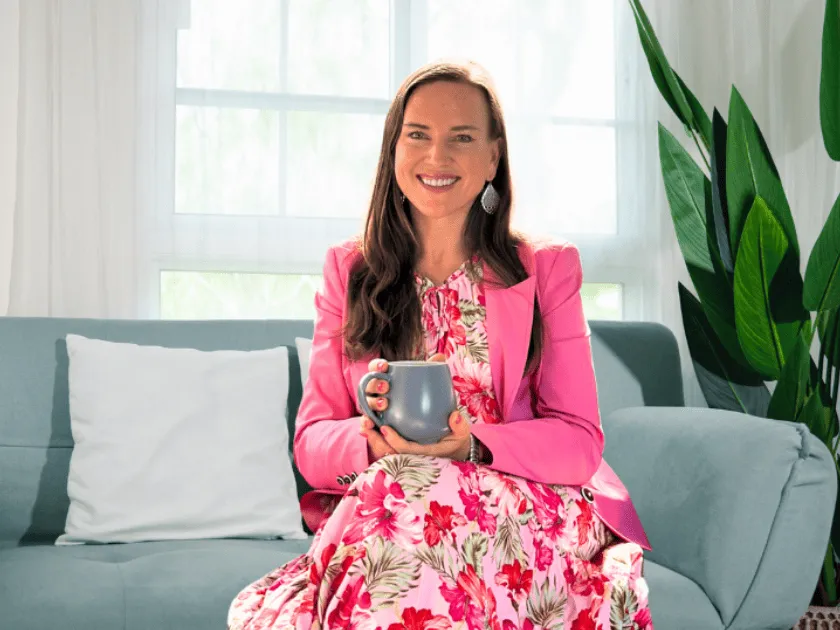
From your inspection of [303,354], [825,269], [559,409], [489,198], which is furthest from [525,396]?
[825,269]

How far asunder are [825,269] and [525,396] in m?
1.01

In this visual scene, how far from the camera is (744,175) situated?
2367mm

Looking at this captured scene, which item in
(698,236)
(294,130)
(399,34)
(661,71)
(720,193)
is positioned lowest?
(698,236)

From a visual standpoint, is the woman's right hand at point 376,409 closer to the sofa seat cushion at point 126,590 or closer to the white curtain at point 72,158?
the sofa seat cushion at point 126,590

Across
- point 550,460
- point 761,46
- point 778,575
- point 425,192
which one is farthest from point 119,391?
point 761,46

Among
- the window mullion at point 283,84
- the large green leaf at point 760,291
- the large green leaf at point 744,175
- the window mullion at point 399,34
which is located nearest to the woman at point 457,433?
the large green leaf at point 760,291

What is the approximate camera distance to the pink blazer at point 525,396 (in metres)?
1.48

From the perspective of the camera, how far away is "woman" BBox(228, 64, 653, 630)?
3.93 feet

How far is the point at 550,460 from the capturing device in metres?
1.45

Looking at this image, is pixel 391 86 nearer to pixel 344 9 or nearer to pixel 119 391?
pixel 344 9

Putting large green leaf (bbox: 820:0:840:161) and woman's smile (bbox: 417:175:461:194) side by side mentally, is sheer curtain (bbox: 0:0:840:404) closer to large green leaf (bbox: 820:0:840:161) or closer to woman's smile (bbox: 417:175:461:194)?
large green leaf (bbox: 820:0:840:161)

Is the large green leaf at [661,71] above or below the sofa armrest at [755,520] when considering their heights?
above

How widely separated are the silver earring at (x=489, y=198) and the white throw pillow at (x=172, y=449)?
0.66 m

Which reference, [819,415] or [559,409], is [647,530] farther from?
[819,415]
